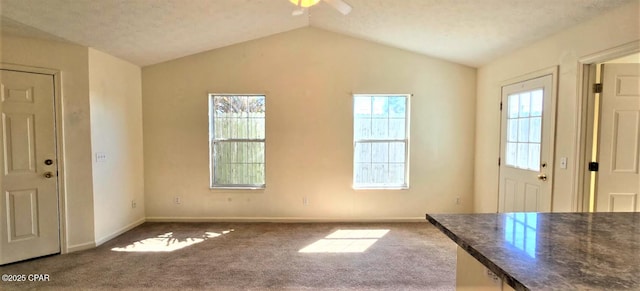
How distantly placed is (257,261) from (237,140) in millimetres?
1962

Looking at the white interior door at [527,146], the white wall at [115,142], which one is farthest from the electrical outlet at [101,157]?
the white interior door at [527,146]

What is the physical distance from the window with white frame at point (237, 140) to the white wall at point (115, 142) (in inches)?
40.6

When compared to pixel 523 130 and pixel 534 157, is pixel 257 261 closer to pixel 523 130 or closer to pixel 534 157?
pixel 534 157

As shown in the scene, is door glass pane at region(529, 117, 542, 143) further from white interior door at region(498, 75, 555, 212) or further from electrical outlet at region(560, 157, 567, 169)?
electrical outlet at region(560, 157, 567, 169)

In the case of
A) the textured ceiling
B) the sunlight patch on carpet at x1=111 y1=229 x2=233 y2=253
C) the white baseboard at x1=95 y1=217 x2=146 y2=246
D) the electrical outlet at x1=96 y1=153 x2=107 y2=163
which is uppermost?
the textured ceiling

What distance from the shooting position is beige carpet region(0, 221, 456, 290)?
2.54 m

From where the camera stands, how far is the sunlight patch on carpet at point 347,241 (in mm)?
3260

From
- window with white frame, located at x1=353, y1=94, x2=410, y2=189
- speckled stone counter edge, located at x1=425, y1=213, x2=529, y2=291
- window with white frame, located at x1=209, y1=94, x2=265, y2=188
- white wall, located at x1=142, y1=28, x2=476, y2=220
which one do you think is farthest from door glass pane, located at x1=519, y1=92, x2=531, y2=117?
window with white frame, located at x1=209, y1=94, x2=265, y2=188

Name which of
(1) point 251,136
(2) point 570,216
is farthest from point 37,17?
(2) point 570,216

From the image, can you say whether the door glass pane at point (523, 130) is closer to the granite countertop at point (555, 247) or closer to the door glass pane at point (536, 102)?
the door glass pane at point (536, 102)

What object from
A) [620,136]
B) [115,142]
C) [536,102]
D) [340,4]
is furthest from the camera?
[115,142]

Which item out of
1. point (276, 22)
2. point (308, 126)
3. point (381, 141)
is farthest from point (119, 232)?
point (381, 141)

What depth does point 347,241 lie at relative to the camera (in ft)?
11.6

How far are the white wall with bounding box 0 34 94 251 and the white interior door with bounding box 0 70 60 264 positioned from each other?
11 cm
